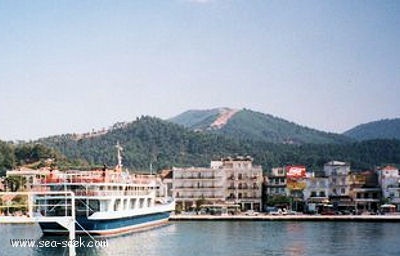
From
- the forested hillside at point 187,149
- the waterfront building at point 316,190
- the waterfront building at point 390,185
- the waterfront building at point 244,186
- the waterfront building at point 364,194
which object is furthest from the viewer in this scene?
the forested hillside at point 187,149

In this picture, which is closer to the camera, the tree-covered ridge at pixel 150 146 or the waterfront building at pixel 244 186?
the waterfront building at pixel 244 186

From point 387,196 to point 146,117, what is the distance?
359 ft

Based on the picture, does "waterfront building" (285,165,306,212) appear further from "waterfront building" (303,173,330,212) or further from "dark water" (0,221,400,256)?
"dark water" (0,221,400,256)

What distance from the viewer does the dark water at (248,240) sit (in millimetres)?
42406

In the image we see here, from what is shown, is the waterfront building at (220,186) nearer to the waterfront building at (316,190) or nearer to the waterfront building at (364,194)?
the waterfront building at (316,190)

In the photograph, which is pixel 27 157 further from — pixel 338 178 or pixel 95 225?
pixel 95 225

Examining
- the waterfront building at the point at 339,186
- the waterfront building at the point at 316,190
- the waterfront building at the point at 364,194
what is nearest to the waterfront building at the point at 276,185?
the waterfront building at the point at 316,190

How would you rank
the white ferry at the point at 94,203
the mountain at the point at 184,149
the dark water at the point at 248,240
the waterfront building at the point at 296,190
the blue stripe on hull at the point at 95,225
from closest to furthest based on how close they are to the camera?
the dark water at the point at 248,240 → the blue stripe on hull at the point at 95,225 → the white ferry at the point at 94,203 → the waterfront building at the point at 296,190 → the mountain at the point at 184,149

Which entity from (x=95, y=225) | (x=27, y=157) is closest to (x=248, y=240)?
(x=95, y=225)

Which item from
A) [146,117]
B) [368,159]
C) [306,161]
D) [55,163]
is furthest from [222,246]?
[146,117]

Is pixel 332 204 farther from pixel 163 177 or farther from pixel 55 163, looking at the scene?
pixel 55 163

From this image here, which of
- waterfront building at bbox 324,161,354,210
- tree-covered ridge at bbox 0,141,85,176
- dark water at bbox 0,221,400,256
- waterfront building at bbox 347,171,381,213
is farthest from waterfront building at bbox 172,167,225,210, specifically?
tree-covered ridge at bbox 0,141,85,176

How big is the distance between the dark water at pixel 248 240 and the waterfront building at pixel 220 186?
59.4 feet

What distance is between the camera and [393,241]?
48344 mm
